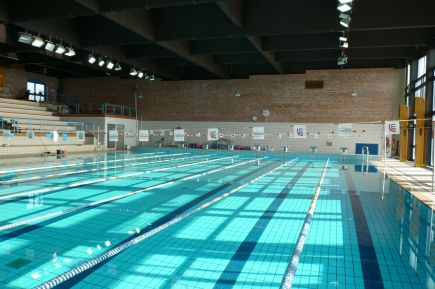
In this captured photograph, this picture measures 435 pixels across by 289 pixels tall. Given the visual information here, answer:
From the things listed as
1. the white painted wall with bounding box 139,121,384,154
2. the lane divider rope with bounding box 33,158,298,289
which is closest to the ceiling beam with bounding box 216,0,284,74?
the lane divider rope with bounding box 33,158,298,289

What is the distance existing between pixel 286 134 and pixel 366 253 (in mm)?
13637

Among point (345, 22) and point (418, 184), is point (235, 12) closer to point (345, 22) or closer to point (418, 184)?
point (345, 22)

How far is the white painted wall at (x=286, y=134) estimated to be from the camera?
16156mm

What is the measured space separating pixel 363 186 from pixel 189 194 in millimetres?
4038

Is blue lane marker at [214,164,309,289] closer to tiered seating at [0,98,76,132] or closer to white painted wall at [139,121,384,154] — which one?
white painted wall at [139,121,384,154]

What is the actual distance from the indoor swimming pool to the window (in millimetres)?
13412

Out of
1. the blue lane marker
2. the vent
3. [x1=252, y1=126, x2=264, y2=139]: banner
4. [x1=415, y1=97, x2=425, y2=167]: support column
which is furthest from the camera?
the vent

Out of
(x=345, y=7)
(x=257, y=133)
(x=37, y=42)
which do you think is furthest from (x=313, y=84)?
(x=37, y=42)

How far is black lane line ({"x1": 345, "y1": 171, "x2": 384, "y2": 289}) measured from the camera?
2.88m

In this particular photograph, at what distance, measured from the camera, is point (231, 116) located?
720 inches

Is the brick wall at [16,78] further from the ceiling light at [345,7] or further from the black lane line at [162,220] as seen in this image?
the ceiling light at [345,7]

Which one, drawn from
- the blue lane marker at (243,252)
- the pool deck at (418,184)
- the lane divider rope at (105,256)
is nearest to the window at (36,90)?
the lane divider rope at (105,256)

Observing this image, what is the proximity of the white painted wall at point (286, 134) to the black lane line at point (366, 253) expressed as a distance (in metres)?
11.3

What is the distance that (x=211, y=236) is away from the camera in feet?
13.0
